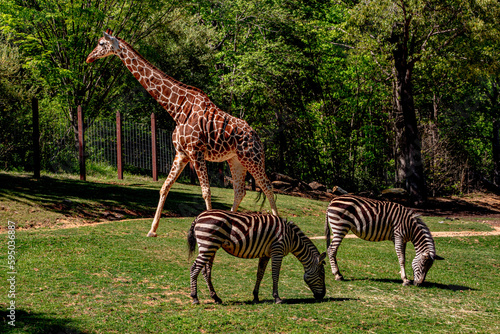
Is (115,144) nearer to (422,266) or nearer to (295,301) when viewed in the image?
(422,266)

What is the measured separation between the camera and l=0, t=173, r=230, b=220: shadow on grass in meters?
15.8

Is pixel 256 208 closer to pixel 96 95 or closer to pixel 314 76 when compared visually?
pixel 96 95

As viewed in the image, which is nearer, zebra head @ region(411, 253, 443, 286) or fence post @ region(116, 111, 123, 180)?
Answer: zebra head @ region(411, 253, 443, 286)

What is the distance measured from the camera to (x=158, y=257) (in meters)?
11.5

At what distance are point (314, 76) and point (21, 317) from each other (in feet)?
88.7

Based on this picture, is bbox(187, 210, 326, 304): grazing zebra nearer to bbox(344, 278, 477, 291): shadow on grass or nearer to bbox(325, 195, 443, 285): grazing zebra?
bbox(325, 195, 443, 285): grazing zebra

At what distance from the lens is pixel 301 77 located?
31.8m

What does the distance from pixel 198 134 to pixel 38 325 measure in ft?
20.9

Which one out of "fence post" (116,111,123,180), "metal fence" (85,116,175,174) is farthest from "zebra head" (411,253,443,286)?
"metal fence" (85,116,175,174)

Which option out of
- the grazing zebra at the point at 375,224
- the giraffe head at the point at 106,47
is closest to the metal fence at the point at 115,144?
the giraffe head at the point at 106,47

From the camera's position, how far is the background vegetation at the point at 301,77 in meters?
24.1

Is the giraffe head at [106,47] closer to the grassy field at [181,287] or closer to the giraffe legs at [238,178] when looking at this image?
the giraffe legs at [238,178]

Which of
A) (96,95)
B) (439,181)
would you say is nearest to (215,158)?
(96,95)

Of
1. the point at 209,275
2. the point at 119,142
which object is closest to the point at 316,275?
the point at 209,275
